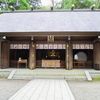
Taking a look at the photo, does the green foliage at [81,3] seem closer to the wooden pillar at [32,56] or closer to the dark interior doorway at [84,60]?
the dark interior doorway at [84,60]

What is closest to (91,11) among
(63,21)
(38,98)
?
(63,21)

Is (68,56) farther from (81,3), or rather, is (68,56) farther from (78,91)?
(81,3)

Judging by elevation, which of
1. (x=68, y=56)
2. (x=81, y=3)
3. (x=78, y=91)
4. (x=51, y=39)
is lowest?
(x=78, y=91)

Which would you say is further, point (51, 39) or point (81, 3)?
point (81, 3)

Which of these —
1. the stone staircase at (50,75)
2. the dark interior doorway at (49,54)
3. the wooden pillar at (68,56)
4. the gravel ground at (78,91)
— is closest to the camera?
the gravel ground at (78,91)

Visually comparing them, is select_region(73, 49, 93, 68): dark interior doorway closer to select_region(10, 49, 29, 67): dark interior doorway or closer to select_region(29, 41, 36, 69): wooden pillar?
select_region(29, 41, 36, 69): wooden pillar

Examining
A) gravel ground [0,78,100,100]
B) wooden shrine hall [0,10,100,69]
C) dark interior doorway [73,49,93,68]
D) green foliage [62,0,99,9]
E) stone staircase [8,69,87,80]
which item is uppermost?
green foliage [62,0,99,9]

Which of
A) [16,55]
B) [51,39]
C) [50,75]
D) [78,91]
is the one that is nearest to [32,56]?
[51,39]

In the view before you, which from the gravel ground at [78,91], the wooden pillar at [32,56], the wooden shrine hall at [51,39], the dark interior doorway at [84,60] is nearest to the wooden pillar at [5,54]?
the wooden shrine hall at [51,39]

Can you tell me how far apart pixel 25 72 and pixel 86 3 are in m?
18.2

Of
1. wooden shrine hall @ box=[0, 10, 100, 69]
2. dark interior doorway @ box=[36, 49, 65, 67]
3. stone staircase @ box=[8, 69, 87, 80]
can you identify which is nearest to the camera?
stone staircase @ box=[8, 69, 87, 80]

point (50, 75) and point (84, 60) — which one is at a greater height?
point (84, 60)

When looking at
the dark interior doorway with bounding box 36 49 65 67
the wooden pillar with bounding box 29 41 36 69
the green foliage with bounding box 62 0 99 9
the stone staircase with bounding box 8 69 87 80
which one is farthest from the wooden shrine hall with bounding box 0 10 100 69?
the green foliage with bounding box 62 0 99 9

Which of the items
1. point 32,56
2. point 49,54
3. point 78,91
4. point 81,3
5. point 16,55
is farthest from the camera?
point 81,3
